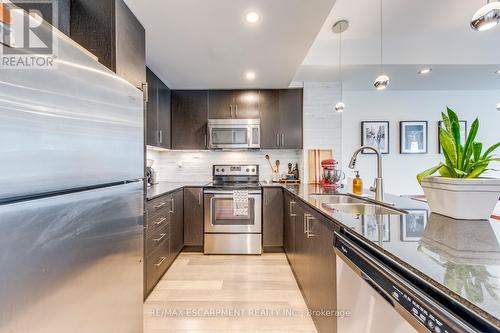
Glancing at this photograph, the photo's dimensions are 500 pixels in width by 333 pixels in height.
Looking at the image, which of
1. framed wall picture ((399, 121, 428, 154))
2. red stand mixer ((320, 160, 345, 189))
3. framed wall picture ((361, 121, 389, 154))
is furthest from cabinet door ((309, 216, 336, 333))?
framed wall picture ((399, 121, 428, 154))

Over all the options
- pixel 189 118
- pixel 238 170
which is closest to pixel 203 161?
pixel 238 170

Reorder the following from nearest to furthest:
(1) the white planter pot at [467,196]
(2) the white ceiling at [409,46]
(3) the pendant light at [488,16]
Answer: (1) the white planter pot at [467,196] < (3) the pendant light at [488,16] < (2) the white ceiling at [409,46]

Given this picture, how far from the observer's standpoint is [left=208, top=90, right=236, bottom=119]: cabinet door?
3.63 meters

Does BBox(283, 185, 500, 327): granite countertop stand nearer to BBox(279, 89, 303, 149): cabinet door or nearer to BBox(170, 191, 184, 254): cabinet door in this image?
BBox(170, 191, 184, 254): cabinet door

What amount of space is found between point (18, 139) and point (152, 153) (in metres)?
3.19

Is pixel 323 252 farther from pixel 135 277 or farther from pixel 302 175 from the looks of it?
pixel 302 175

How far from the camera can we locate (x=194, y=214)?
3266 mm

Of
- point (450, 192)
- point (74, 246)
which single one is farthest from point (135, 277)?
point (450, 192)

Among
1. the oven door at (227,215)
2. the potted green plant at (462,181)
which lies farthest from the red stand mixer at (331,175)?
the potted green plant at (462,181)

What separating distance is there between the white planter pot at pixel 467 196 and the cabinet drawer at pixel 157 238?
205cm

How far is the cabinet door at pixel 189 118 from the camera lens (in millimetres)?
3646

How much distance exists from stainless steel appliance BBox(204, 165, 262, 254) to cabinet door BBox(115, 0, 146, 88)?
1742 mm

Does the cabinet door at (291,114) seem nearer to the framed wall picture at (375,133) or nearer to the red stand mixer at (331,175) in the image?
the red stand mixer at (331,175)

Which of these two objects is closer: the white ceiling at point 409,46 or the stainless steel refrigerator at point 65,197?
the stainless steel refrigerator at point 65,197
